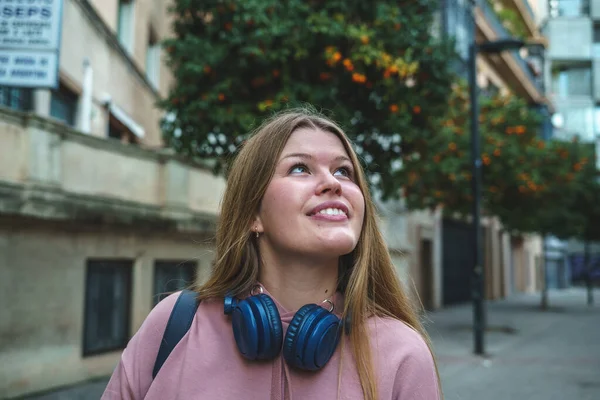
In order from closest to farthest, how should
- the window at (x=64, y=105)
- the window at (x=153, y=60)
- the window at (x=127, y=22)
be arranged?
the window at (x=64, y=105), the window at (x=127, y=22), the window at (x=153, y=60)

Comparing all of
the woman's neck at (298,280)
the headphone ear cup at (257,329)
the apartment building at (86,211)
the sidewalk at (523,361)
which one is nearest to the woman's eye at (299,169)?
the woman's neck at (298,280)

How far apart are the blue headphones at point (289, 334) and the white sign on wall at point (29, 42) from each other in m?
3.78

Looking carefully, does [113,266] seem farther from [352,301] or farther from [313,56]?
[352,301]

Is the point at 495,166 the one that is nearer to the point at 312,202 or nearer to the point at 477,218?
the point at 477,218

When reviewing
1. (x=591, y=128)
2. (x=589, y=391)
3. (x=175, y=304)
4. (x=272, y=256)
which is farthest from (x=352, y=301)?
(x=591, y=128)

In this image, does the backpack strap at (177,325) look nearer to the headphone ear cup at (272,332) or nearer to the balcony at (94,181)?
the headphone ear cup at (272,332)

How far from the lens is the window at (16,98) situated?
24.9 ft

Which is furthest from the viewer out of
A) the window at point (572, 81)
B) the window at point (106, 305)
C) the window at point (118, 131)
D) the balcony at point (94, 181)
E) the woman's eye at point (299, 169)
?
the window at point (572, 81)

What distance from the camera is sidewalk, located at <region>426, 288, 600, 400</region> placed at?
8148mm

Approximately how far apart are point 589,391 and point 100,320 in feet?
22.1

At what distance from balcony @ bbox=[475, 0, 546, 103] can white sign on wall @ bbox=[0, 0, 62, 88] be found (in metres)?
24.4

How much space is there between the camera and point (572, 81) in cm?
4931

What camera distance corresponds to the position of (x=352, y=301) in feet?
6.26

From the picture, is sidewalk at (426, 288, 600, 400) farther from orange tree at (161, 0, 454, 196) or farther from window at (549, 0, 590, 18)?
window at (549, 0, 590, 18)
